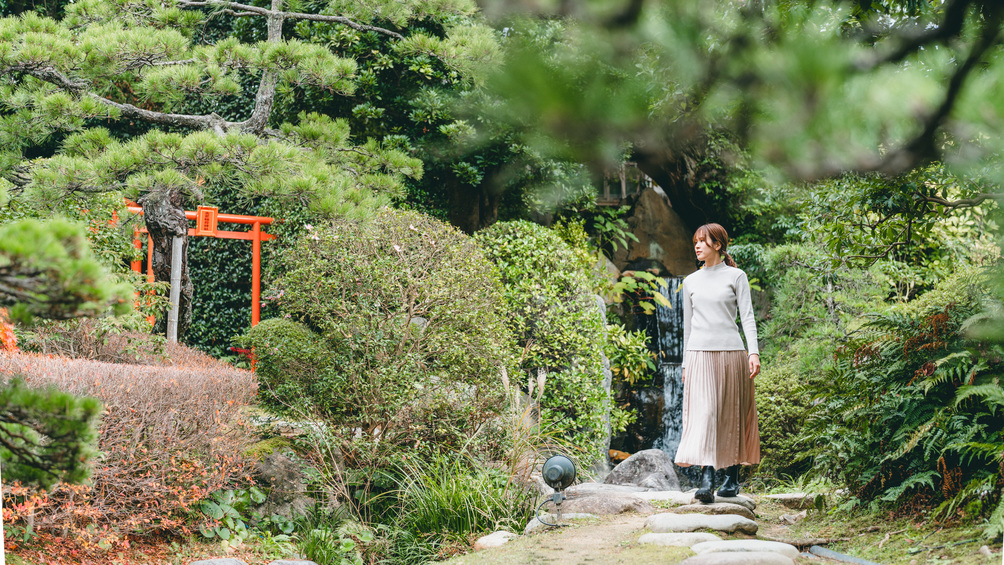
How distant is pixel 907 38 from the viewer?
5.94ft

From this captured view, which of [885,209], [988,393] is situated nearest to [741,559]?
[988,393]

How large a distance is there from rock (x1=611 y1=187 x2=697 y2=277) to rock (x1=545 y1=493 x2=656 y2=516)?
6167 millimetres

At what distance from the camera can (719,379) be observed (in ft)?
13.1

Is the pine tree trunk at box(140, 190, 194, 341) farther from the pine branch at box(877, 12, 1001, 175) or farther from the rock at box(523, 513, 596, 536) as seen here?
the pine branch at box(877, 12, 1001, 175)

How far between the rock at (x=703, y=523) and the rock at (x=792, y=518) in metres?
0.74

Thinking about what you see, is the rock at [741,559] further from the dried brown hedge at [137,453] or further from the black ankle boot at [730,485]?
the dried brown hedge at [137,453]

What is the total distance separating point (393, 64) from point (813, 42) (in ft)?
23.8

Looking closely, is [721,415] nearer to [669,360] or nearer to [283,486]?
[283,486]

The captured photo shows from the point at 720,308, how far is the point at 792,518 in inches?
56.1

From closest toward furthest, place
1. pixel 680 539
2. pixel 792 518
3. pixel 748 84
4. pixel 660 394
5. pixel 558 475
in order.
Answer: pixel 748 84 < pixel 680 539 < pixel 558 475 < pixel 792 518 < pixel 660 394

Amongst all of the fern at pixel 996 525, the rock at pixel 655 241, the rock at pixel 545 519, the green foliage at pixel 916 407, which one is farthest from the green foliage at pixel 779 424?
the rock at pixel 655 241

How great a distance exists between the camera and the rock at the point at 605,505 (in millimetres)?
4457

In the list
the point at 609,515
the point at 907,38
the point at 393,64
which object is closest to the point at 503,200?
the point at 393,64

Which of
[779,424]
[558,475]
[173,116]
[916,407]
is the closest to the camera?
[916,407]
